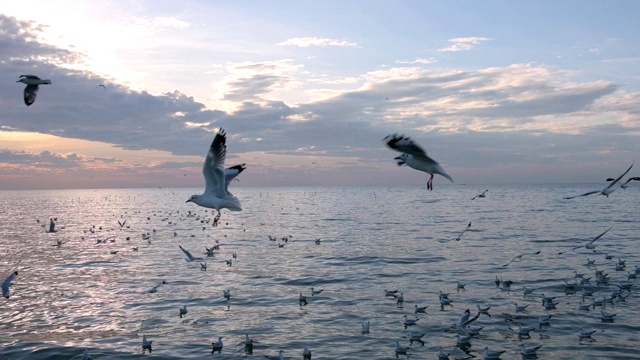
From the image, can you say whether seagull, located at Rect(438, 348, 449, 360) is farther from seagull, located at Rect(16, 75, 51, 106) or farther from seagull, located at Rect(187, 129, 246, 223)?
seagull, located at Rect(16, 75, 51, 106)

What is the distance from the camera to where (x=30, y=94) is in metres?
18.8

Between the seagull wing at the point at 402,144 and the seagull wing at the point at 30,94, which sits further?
the seagull wing at the point at 30,94

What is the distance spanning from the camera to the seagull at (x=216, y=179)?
17.6m

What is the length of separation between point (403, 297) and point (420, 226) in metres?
33.9

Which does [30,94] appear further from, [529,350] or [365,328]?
[529,350]

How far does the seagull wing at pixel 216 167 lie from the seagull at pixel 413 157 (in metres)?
5.77

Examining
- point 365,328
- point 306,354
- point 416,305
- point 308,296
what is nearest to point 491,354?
point 365,328

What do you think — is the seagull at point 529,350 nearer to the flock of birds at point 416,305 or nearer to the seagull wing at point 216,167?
the flock of birds at point 416,305

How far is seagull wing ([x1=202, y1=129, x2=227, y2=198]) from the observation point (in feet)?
57.5

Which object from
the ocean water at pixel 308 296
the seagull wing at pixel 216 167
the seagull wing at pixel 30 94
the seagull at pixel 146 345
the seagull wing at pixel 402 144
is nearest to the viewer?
the seagull wing at pixel 402 144

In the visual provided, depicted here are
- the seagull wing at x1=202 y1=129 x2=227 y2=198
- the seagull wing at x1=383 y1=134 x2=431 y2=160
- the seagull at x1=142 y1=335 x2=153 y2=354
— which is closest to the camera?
the seagull wing at x1=383 y1=134 x2=431 y2=160

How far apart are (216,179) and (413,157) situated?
6834mm

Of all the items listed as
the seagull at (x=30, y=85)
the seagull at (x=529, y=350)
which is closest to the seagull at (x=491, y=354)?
the seagull at (x=529, y=350)

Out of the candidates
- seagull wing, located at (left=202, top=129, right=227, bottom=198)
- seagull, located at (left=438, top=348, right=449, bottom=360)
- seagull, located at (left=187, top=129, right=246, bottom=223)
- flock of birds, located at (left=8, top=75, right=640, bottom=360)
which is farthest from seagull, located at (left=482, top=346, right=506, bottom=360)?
seagull wing, located at (left=202, top=129, right=227, bottom=198)
